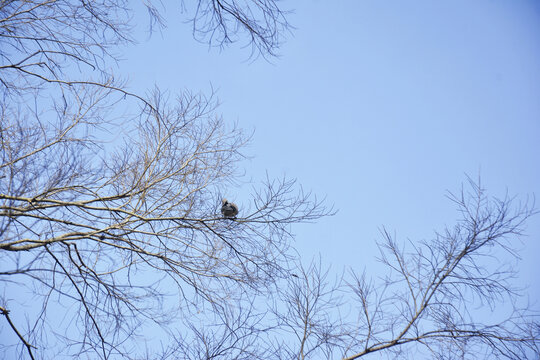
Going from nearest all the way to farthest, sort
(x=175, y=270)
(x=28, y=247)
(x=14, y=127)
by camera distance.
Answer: (x=28, y=247)
(x=14, y=127)
(x=175, y=270)

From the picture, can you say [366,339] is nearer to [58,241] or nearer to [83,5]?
[58,241]

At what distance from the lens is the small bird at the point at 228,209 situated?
187 inches

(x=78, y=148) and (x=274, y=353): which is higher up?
(x=78, y=148)

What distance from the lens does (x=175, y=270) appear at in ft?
14.3

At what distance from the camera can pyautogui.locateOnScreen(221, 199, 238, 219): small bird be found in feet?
15.6

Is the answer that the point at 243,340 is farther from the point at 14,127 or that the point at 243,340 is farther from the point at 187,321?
the point at 14,127

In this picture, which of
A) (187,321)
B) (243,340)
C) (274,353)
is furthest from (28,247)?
(274,353)

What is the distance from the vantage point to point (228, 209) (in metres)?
4.77

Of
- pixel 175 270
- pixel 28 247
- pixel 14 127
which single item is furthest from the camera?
pixel 175 270

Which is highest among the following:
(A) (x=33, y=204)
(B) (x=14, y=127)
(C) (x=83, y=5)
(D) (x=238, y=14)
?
(C) (x=83, y=5)

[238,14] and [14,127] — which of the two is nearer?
[238,14]

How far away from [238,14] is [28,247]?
2.57 meters

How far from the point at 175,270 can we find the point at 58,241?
110cm

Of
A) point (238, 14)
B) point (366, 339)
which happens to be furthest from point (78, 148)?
point (366, 339)
